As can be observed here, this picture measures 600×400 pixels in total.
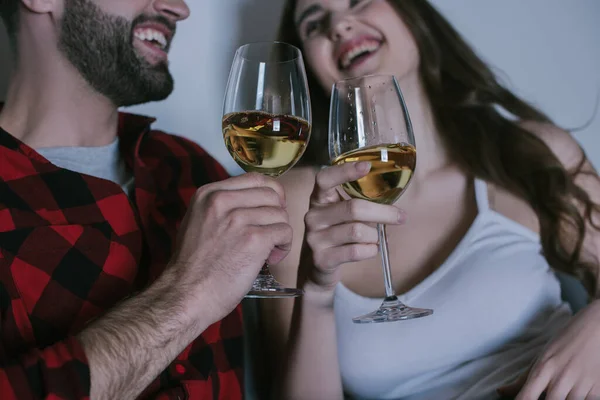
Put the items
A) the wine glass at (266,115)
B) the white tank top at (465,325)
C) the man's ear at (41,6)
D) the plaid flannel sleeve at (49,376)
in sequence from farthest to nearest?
the man's ear at (41,6), the white tank top at (465,325), the wine glass at (266,115), the plaid flannel sleeve at (49,376)

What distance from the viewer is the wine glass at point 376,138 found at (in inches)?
34.3

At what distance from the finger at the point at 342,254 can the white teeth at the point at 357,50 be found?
1.42ft

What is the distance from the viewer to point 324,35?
1267 millimetres

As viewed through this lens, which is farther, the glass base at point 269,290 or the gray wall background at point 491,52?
the gray wall background at point 491,52

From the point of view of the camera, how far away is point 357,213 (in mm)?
→ 913

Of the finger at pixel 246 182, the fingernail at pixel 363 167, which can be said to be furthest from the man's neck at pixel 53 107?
the fingernail at pixel 363 167

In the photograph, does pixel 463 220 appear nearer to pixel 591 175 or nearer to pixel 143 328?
pixel 591 175

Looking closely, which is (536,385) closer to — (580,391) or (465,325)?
(580,391)

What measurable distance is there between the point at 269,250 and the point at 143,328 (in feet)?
0.62

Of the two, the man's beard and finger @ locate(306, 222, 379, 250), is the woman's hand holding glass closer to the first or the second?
finger @ locate(306, 222, 379, 250)

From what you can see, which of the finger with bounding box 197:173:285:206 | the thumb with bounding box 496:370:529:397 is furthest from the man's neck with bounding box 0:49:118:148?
the thumb with bounding box 496:370:529:397

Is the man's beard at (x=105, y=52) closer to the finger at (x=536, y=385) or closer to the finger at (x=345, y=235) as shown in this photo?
the finger at (x=345, y=235)

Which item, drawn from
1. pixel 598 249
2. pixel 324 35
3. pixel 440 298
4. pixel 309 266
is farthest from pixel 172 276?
pixel 598 249

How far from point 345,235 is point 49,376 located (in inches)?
17.1
